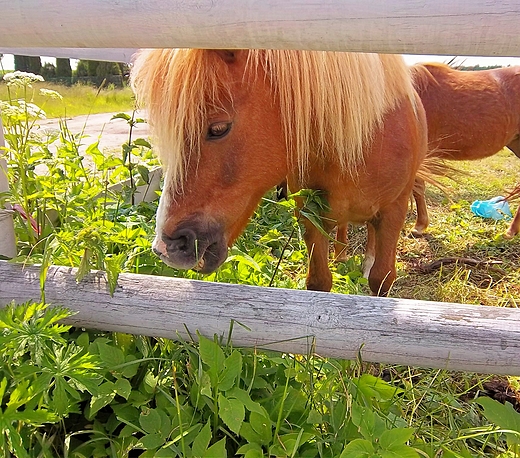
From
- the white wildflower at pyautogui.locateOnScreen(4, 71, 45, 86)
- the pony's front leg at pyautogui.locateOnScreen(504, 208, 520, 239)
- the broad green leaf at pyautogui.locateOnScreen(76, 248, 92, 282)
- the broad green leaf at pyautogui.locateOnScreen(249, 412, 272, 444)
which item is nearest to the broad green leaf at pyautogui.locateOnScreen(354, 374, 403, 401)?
the broad green leaf at pyautogui.locateOnScreen(249, 412, 272, 444)

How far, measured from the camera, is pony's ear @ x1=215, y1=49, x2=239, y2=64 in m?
1.25

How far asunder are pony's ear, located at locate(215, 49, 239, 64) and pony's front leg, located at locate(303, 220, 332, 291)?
91 cm

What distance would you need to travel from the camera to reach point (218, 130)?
1297 millimetres

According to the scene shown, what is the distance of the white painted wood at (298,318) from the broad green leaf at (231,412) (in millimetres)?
184

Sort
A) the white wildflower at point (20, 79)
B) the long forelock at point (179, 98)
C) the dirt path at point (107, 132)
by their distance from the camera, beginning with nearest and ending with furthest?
the long forelock at point (179, 98) → the white wildflower at point (20, 79) → the dirt path at point (107, 132)

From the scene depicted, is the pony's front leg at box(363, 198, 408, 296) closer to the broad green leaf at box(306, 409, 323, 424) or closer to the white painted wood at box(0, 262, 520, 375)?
the white painted wood at box(0, 262, 520, 375)

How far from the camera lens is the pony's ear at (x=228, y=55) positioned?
49.2 inches

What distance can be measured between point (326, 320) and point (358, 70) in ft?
3.09

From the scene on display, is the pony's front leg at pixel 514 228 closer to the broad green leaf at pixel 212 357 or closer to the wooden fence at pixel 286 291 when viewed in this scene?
the wooden fence at pixel 286 291

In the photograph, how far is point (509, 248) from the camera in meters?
3.21

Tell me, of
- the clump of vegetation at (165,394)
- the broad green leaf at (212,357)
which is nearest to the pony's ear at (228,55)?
the clump of vegetation at (165,394)

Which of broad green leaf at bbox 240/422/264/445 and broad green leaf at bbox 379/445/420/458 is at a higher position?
broad green leaf at bbox 379/445/420/458

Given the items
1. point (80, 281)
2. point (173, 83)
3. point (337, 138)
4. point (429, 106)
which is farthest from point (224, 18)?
point (429, 106)

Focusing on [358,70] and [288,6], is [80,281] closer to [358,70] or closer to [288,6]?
[288,6]
